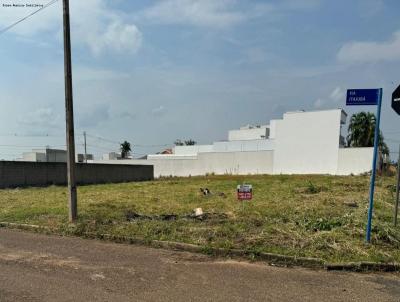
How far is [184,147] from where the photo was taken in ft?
297

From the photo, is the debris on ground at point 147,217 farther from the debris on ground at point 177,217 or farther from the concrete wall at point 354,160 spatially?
the concrete wall at point 354,160

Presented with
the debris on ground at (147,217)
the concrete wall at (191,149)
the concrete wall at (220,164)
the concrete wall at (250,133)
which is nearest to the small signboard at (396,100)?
the debris on ground at (147,217)

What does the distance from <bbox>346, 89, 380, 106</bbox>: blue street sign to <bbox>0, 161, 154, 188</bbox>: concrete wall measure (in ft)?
83.0

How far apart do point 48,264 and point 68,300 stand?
2.24 metres

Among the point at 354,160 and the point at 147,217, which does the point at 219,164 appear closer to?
the point at 354,160

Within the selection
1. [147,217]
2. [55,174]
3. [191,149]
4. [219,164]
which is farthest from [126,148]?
[147,217]

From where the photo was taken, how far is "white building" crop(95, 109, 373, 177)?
50.2 metres

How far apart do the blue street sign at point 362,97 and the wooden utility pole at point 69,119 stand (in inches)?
294

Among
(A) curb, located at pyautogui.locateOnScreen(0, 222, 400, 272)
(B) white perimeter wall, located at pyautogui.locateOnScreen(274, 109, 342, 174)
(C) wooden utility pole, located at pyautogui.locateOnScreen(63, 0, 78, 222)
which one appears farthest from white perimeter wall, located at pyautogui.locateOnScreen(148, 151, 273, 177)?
(A) curb, located at pyautogui.locateOnScreen(0, 222, 400, 272)

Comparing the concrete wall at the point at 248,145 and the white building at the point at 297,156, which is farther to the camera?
the concrete wall at the point at 248,145

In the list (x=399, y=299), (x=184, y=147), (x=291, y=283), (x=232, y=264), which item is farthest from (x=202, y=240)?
(x=184, y=147)

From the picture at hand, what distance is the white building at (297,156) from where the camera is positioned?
50.2 meters

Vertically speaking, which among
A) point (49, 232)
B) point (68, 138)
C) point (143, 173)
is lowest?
point (143, 173)

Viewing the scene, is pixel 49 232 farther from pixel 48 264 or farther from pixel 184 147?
pixel 184 147
